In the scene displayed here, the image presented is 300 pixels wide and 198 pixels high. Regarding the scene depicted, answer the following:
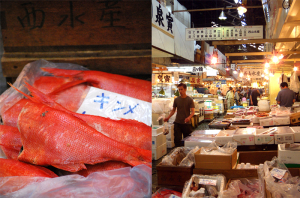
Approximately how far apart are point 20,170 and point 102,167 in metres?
0.58

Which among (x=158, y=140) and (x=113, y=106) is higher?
(x=113, y=106)

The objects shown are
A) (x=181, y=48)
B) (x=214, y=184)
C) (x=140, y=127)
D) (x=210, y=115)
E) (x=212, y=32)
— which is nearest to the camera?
(x=140, y=127)

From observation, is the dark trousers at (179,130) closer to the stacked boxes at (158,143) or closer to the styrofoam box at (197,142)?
the stacked boxes at (158,143)

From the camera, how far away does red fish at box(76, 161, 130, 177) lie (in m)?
1.76

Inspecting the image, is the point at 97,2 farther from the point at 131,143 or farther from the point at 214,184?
the point at 214,184

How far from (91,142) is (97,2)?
110 centimetres

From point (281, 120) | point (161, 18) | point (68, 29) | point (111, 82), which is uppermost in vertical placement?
point (161, 18)

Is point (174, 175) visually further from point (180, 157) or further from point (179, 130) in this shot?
point (179, 130)

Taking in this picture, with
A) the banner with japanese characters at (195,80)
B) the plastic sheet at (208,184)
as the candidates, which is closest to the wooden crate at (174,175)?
the plastic sheet at (208,184)

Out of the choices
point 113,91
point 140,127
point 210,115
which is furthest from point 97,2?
point 210,115

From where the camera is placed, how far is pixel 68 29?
196cm

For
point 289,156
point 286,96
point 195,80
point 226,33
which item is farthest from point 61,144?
point 195,80

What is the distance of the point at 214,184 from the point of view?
2426 mm

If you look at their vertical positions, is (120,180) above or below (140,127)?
below
